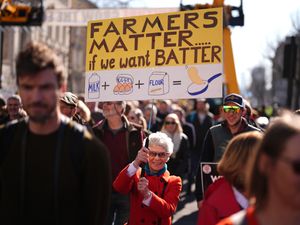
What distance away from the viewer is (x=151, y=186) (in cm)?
537

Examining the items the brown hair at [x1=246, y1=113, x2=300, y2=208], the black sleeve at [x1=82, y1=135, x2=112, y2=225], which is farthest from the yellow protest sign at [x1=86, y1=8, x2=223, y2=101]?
the brown hair at [x1=246, y1=113, x2=300, y2=208]

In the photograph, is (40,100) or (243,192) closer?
(40,100)

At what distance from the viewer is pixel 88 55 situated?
7562 millimetres

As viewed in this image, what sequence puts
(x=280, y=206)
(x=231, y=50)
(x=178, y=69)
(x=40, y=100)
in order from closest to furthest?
(x=280, y=206) → (x=40, y=100) → (x=178, y=69) → (x=231, y=50)

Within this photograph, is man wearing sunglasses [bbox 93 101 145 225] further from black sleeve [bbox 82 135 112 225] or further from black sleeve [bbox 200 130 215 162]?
black sleeve [bbox 82 135 112 225]

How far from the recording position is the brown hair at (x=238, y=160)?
143 inches

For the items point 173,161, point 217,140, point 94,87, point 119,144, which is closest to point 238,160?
point 217,140

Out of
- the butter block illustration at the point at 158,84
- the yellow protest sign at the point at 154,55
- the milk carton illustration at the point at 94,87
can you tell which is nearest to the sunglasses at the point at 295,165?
the yellow protest sign at the point at 154,55

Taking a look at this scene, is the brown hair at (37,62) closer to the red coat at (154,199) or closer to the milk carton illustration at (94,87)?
the red coat at (154,199)

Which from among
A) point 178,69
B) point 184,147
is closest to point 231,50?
point 184,147

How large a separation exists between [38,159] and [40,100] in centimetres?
30

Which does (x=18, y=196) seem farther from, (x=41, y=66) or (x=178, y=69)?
(x=178, y=69)

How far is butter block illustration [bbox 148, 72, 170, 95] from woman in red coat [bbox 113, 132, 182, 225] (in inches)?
60.9

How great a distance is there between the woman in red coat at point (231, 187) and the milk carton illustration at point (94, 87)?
387cm
